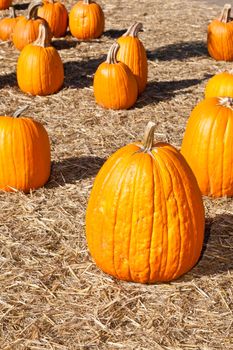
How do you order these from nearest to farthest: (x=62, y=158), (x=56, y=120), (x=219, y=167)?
(x=219, y=167) → (x=62, y=158) → (x=56, y=120)

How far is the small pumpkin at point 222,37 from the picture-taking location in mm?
9633

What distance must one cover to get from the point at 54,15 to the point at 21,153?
18.7 feet

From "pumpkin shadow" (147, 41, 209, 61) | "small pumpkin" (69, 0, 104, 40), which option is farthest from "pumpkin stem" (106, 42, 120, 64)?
"small pumpkin" (69, 0, 104, 40)

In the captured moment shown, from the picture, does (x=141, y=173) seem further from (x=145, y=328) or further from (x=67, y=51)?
(x=67, y=51)

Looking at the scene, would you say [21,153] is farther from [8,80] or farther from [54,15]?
[54,15]

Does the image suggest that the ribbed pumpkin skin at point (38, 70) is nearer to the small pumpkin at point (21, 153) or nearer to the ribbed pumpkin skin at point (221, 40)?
the small pumpkin at point (21, 153)

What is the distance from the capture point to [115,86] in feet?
24.5

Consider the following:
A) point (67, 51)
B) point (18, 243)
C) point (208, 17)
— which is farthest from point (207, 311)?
point (208, 17)

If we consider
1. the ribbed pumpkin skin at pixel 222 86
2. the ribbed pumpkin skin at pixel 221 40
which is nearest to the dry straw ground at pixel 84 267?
the ribbed pumpkin skin at pixel 222 86

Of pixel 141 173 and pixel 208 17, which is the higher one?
pixel 141 173

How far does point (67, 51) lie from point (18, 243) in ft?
19.4

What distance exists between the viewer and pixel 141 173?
405cm

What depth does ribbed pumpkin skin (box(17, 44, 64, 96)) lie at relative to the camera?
776 centimetres

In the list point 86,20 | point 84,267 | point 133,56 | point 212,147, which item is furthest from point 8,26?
point 84,267
